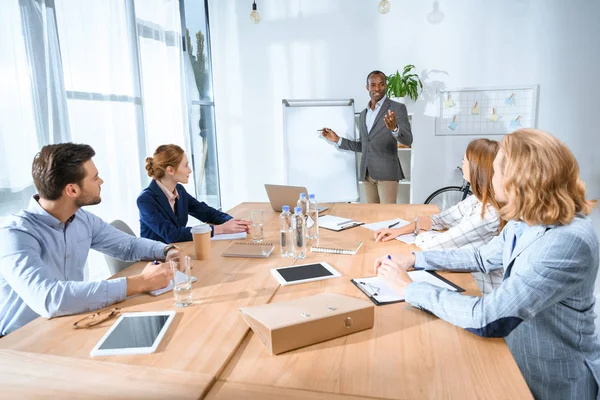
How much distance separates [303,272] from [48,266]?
90 cm

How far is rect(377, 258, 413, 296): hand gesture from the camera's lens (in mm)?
1349

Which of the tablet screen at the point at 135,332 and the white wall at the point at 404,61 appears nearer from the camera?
the tablet screen at the point at 135,332

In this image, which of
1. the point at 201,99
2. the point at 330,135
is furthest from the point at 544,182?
the point at 201,99

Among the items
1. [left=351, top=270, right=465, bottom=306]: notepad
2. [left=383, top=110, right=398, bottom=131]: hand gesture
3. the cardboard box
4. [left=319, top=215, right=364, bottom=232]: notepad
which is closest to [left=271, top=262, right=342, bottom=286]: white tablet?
[left=351, top=270, right=465, bottom=306]: notepad

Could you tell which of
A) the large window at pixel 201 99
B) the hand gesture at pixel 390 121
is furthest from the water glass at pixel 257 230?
the large window at pixel 201 99

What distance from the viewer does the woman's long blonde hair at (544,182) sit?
1090 mm

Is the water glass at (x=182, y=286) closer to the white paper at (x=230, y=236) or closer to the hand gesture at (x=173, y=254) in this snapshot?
the hand gesture at (x=173, y=254)

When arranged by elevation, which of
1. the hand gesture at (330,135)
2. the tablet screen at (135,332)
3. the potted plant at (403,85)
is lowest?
the tablet screen at (135,332)

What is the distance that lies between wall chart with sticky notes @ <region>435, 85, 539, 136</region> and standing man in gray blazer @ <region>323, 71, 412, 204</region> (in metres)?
0.74

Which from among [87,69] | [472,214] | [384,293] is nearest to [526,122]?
[472,214]

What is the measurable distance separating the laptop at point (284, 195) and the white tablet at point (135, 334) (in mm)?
1341

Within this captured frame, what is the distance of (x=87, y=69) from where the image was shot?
2.76 meters

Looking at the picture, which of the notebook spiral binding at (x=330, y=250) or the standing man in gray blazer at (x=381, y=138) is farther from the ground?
the standing man in gray blazer at (x=381, y=138)

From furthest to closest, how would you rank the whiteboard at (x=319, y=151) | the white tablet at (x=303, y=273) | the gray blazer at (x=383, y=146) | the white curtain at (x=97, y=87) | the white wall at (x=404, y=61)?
1. the whiteboard at (x=319, y=151)
2. the white wall at (x=404, y=61)
3. the gray blazer at (x=383, y=146)
4. the white curtain at (x=97, y=87)
5. the white tablet at (x=303, y=273)
